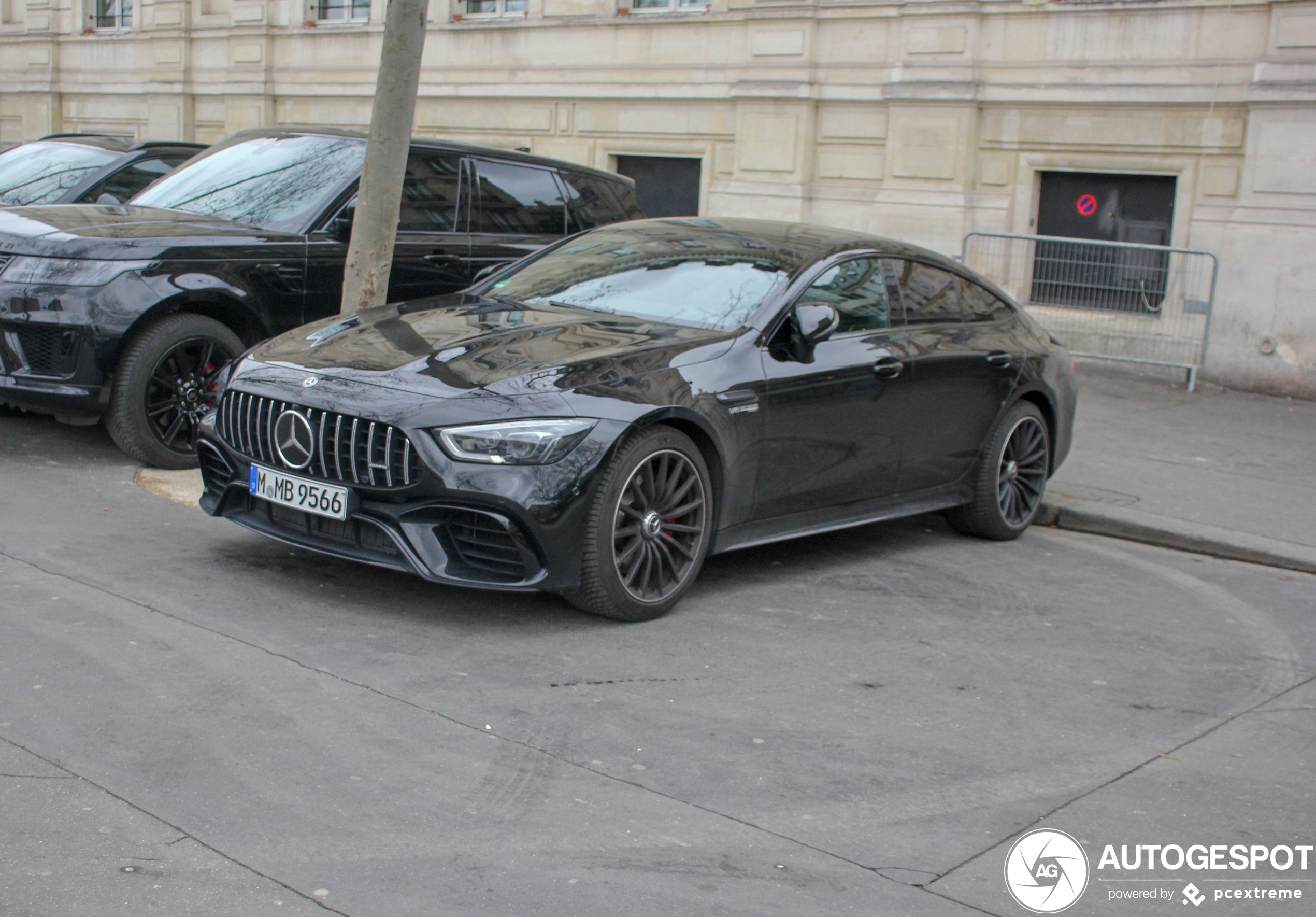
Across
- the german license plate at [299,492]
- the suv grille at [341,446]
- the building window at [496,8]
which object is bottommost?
the german license plate at [299,492]

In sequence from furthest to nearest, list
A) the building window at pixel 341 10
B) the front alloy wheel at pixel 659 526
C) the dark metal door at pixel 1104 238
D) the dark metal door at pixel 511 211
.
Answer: the building window at pixel 341 10 < the dark metal door at pixel 1104 238 < the dark metal door at pixel 511 211 < the front alloy wheel at pixel 659 526

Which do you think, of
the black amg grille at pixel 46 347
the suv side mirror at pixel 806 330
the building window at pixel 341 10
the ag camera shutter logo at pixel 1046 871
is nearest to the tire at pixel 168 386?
the black amg grille at pixel 46 347

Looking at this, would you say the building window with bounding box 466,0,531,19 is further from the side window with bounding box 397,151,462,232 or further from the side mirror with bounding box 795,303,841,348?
the side mirror with bounding box 795,303,841,348

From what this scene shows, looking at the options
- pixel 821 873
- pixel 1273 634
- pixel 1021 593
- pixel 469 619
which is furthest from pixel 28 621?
pixel 1273 634

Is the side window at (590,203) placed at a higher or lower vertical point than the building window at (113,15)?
lower

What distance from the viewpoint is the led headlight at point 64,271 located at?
7.24m

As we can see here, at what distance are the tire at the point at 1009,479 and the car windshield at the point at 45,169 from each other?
275 inches

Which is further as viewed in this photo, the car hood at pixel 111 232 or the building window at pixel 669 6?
the building window at pixel 669 6

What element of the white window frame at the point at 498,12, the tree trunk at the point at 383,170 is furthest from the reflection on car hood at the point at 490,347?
the white window frame at the point at 498,12

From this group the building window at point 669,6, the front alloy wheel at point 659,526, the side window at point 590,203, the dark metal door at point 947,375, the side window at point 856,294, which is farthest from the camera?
the building window at point 669,6

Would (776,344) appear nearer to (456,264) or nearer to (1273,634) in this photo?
(1273,634)

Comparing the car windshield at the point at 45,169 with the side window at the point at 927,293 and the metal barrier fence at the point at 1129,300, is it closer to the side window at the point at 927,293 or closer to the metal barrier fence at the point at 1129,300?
the side window at the point at 927,293

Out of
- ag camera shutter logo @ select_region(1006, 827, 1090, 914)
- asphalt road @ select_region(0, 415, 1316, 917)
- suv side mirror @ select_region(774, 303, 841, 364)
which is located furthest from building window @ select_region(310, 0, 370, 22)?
ag camera shutter logo @ select_region(1006, 827, 1090, 914)

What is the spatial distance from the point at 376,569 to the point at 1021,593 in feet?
9.61
